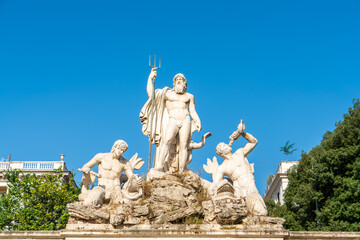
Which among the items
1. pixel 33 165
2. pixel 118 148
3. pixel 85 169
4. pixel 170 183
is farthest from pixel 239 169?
pixel 33 165

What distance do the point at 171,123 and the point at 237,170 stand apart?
2.96 metres

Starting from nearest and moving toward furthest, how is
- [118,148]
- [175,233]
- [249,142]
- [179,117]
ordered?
[175,233] < [118,148] < [249,142] < [179,117]

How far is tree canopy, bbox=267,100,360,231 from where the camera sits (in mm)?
23719

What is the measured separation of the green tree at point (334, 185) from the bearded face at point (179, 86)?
11.4 m

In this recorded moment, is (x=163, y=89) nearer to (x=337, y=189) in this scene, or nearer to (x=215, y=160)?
(x=215, y=160)

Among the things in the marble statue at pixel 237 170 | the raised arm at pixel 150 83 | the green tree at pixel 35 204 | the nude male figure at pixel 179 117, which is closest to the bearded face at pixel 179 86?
the nude male figure at pixel 179 117

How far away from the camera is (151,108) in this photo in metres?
16.4

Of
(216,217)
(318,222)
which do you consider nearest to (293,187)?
(318,222)

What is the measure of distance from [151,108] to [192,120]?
1.41 metres

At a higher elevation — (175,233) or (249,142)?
(249,142)

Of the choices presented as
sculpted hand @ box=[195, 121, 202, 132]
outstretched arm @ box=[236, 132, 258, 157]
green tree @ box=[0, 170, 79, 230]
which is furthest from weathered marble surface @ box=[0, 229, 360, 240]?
green tree @ box=[0, 170, 79, 230]

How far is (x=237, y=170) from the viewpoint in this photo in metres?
14.2

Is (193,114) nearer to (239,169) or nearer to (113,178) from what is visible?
A: (239,169)

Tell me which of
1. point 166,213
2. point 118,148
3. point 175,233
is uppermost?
point 118,148
